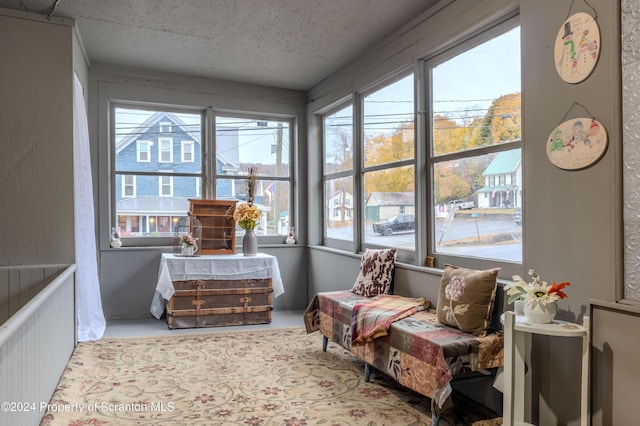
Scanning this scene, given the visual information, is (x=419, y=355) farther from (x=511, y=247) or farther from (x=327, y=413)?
(x=511, y=247)

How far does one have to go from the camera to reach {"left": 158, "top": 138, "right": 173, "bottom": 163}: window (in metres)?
5.48

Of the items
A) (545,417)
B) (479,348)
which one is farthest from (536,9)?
(545,417)

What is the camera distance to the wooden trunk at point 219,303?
15.7 feet

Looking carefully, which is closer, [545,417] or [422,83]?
[545,417]

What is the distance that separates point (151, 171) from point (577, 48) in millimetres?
4545

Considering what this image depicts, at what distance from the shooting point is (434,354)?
8.42 feet

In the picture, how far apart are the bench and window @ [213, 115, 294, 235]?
295cm

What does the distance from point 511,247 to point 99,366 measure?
10.5ft

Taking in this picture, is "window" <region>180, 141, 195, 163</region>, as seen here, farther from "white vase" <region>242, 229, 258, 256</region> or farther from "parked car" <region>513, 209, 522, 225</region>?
"parked car" <region>513, 209, 522, 225</region>

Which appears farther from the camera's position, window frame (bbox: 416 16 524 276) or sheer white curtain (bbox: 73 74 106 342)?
sheer white curtain (bbox: 73 74 106 342)

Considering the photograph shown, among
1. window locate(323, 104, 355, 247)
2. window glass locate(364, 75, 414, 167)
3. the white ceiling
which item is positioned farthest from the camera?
window locate(323, 104, 355, 247)

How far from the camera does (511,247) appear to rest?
295cm

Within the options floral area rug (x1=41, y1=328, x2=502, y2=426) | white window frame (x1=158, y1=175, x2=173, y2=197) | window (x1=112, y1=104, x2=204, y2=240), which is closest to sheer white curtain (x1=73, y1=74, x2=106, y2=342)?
floral area rug (x1=41, y1=328, x2=502, y2=426)

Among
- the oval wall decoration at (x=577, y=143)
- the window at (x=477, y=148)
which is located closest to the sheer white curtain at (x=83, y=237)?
the window at (x=477, y=148)
